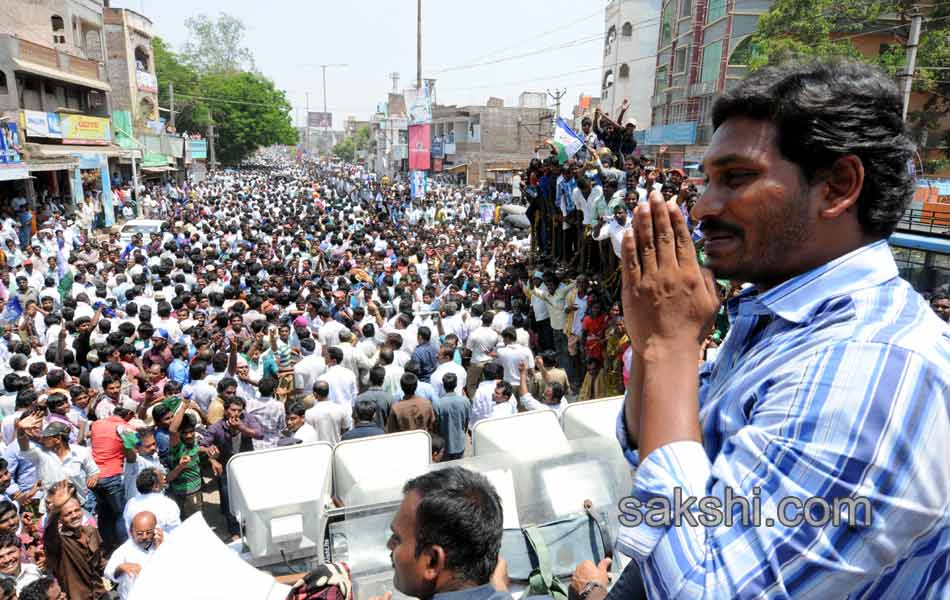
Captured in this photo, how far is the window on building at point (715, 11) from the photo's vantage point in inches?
1007

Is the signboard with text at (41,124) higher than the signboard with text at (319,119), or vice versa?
the signboard with text at (319,119)

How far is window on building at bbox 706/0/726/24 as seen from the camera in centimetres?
2557

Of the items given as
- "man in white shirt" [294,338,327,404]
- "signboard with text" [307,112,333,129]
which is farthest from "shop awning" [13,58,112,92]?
"signboard with text" [307,112,333,129]

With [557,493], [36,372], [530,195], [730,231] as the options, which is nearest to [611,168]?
[530,195]

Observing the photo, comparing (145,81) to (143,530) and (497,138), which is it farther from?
(143,530)

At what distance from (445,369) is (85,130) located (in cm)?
2375

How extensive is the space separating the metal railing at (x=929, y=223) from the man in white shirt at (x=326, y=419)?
12.0m

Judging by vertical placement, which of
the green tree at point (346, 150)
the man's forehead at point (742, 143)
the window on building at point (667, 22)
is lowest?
the man's forehead at point (742, 143)

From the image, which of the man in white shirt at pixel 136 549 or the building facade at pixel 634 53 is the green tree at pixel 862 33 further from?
the building facade at pixel 634 53

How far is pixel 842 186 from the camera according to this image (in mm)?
890

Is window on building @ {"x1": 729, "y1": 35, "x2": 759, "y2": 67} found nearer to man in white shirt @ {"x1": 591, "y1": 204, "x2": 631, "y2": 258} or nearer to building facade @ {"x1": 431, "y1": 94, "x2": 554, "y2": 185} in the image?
building facade @ {"x1": 431, "y1": 94, "x2": 554, "y2": 185}

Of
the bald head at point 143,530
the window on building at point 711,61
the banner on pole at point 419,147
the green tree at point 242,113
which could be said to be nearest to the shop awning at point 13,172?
the banner on pole at point 419,147

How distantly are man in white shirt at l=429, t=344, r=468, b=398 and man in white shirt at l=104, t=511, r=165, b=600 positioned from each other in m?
2.71

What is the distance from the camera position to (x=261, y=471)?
315 centimetres
